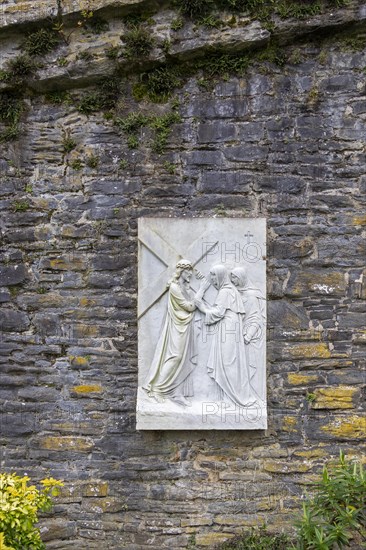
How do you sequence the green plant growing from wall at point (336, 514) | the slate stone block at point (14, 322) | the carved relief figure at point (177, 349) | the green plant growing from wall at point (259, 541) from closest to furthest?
the green plant growing from wall at point (336, 514)
the green plant growing from wall at point (259, 541)
the carved relief figure at point (177, 349)
the slate stone block at point (14, 322)

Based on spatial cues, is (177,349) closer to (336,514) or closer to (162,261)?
(162,261)

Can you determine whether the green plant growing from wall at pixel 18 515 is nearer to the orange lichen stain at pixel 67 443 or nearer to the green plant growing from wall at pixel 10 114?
the orange lichen stain at pixel 67 443

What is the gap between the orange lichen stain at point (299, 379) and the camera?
16.6 feet

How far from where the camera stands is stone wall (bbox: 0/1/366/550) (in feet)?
16.6

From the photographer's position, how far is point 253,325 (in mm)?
4996

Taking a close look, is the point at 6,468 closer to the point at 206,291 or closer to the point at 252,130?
the point at 206,291

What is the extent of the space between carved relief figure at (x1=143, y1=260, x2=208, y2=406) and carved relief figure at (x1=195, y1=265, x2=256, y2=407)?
0.35ft

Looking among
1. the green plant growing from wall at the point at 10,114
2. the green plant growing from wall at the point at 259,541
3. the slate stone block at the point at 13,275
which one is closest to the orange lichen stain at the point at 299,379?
the green plant growing from wall at the point at 259,541

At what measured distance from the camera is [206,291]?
16.5ft

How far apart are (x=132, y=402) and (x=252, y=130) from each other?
2038 millimetres

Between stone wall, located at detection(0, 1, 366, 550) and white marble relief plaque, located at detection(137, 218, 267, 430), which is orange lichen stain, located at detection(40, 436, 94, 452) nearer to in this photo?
stone wall, located at detection(0, 1, 366, 550)

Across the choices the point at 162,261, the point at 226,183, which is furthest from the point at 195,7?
the point at 162,261

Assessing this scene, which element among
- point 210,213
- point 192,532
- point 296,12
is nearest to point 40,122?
point 210,213

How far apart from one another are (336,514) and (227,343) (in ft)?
4.13
